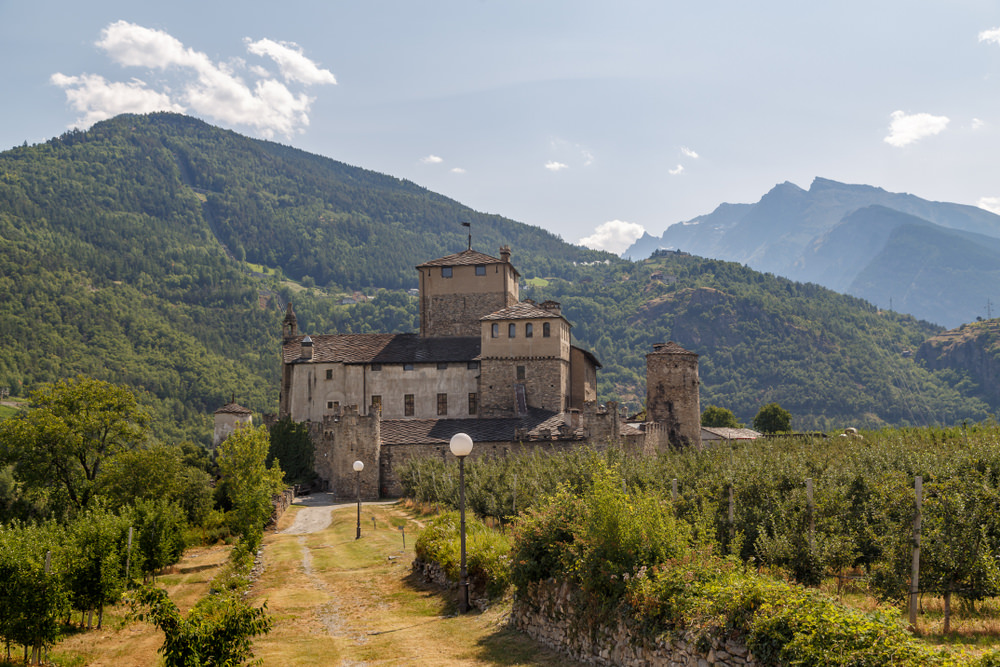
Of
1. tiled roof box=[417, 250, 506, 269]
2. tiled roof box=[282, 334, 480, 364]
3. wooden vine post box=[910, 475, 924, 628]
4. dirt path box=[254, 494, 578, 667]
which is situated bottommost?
dirt path box=[254, 494, 578, 667]

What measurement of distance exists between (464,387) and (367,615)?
156 feet

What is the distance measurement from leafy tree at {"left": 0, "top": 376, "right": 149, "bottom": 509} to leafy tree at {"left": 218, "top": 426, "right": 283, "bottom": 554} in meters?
9.86

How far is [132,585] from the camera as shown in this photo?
88.4ft

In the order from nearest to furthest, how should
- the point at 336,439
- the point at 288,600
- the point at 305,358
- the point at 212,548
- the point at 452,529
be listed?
the point at 288,600 < the point at 452,529 < the point at 212,548 < the point at 336,439 < the point at 305,358

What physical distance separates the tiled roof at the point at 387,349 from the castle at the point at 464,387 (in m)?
0.15

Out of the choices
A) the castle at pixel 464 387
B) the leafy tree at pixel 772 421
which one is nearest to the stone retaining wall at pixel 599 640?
the castle at pixel 464 387

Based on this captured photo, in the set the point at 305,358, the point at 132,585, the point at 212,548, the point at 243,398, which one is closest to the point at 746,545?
the point at 132,585

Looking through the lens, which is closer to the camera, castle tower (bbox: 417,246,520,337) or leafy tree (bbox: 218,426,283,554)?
leafy tree (bbox: 218,426,283,554)

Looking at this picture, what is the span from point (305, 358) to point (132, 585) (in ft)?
150

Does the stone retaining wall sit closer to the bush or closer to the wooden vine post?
the bush

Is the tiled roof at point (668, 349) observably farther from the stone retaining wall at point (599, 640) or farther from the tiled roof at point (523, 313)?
the stone retaining wall at point (599, 640)

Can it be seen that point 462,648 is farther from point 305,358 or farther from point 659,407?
point 305,358

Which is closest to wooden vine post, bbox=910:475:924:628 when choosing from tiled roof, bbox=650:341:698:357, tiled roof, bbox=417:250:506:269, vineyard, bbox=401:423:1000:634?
vineyard, bbox=401:423:1000:634

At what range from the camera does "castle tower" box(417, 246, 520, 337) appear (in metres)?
75.6
